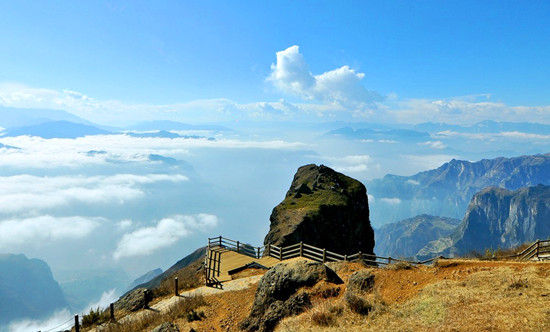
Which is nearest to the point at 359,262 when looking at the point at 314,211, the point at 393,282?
the point at 393,282

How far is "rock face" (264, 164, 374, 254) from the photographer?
4966 cm

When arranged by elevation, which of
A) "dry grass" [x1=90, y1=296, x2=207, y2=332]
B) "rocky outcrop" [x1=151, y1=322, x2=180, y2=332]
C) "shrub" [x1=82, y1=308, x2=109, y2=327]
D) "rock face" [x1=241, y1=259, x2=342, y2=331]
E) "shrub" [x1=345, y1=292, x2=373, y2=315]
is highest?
"shrub" [x1=345, y1=292, x2=373, y2=315]

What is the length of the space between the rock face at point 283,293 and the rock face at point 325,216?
3018 cm

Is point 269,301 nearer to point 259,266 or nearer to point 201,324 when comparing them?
point 201,324

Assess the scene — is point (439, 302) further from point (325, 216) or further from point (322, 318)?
point (325, 216)

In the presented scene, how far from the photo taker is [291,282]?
15.4 meters

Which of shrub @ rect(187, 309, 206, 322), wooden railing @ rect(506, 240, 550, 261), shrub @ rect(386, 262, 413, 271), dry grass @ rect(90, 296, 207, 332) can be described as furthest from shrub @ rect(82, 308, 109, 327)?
wooden railing @ rect(506, 240, 550, 261)

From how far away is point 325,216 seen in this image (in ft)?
176

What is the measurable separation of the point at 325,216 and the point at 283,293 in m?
39.3

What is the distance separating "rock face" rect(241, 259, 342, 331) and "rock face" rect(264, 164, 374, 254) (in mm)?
30176

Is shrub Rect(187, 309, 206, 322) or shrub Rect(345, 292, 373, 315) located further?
shrub Rect(187, 309, 206, 322)

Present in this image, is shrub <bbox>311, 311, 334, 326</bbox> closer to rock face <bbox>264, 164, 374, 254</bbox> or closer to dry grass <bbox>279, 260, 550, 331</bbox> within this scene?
dry grass <bbox>279, 260, 550, 331</bbox>

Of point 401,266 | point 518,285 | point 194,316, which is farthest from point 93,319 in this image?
point 518,285

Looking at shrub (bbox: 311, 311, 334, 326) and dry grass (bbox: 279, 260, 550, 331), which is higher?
dry grass (bbox: 279, 260, 550, 331)
